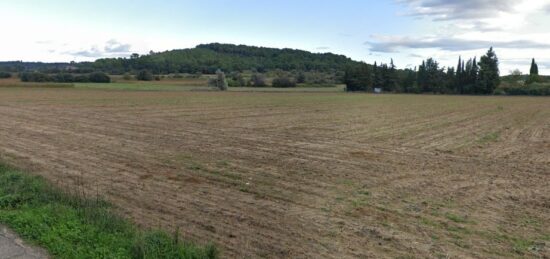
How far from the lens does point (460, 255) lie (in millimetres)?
5512

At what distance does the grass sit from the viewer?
4.96m

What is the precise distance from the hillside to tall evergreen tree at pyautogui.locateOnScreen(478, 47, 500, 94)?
37.7 m

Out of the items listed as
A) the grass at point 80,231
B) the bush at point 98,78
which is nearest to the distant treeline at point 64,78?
the bush at point 98,78

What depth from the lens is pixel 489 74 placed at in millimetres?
91625

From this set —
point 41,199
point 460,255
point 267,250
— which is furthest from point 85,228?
point 460,255

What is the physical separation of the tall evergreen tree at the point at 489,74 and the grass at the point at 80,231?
320ft

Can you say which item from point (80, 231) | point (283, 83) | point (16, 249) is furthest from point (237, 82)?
point (16, 249)

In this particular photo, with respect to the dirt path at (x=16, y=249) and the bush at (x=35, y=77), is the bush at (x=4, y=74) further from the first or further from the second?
the dirt path at (x=16, y=249)

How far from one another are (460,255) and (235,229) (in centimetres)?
299

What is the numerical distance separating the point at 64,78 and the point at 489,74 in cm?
8949

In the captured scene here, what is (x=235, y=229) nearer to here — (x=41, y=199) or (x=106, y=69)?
(x=41, y=199)

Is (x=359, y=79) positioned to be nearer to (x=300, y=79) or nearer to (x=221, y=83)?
(x=300, y=79)

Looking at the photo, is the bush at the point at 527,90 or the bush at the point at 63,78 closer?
the bush at the point at 527,90

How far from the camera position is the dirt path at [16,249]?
4773 millimetres
